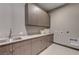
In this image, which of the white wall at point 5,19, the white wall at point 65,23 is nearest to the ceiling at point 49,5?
the white wall at point 65,23

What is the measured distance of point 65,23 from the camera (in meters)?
1.84

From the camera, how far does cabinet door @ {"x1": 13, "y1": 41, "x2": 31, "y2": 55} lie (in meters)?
1.57

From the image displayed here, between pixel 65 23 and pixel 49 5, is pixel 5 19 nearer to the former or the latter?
pixel 49 5

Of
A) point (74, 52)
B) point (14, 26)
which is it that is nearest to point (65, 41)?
point (74, 52)

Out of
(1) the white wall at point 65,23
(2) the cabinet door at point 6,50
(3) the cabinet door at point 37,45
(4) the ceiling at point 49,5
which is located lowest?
(3) the cabinet door at point 37,45

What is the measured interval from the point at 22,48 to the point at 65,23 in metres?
0.99

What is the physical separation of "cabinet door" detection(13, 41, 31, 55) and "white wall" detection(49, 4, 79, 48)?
601 mm

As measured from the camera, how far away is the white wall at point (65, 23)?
71.2 inches

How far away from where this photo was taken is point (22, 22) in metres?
2.31

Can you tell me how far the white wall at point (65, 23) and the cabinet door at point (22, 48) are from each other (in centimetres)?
60

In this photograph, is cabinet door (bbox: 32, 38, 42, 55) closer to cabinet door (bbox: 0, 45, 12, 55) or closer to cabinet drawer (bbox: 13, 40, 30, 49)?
cabinet drawer (bbox: 13, 40, 30, 49)

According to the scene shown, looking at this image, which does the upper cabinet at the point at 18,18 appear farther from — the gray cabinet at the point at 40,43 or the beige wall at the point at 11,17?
the gray cabinet at the point at 40,43

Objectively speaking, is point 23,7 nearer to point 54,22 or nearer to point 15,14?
point 15,14

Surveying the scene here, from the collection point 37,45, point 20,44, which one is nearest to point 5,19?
point 20,44
